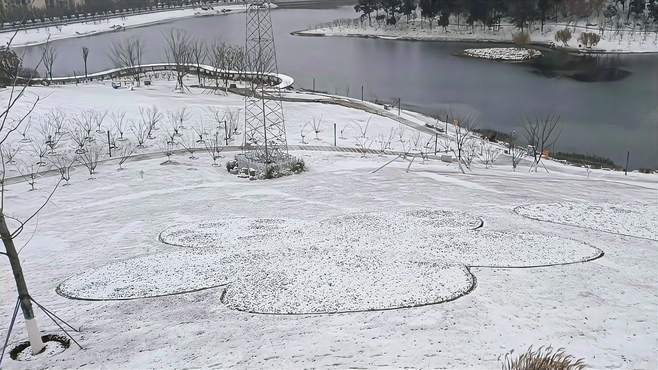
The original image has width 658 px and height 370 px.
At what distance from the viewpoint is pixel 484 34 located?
55.1m

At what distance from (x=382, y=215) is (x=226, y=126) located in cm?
1104

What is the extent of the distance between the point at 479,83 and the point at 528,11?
22.1 metres

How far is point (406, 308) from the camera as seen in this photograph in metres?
7.47

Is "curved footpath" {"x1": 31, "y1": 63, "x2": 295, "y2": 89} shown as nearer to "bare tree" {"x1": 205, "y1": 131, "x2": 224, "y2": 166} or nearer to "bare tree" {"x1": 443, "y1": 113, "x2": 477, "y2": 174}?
"bare tree" {"x1": 443, "y1": 113, "x2": 477, "y2": 174}

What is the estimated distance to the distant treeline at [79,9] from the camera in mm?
71500

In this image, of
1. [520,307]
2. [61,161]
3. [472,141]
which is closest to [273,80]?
[472,141]

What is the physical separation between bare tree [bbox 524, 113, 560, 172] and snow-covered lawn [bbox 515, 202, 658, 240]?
7154 millimetres

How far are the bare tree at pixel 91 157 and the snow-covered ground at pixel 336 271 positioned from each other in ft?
1.26

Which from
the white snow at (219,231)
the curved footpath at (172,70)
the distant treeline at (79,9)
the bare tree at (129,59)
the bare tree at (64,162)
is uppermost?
the distant treeline at (79,9)

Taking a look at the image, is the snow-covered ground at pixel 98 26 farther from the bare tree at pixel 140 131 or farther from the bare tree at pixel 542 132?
the bare tree at pixel 542 132

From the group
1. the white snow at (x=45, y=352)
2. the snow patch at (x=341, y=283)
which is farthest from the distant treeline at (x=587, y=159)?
the white snow at (x=45, y=352)

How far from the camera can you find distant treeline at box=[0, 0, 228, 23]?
71.5 m

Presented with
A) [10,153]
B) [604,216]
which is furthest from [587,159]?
[10,153]

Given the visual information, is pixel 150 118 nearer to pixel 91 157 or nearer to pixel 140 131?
pixel 140 131
